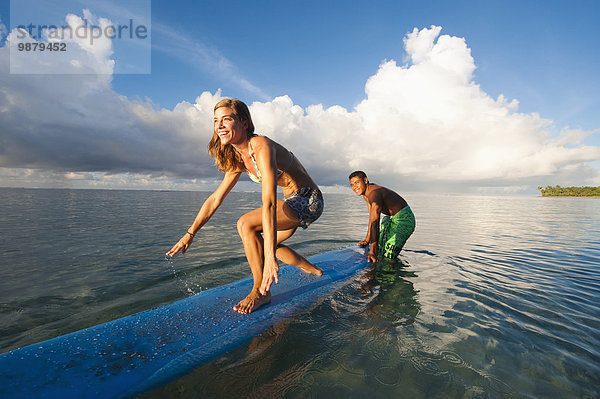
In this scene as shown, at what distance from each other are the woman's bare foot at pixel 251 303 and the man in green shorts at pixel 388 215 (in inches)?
142

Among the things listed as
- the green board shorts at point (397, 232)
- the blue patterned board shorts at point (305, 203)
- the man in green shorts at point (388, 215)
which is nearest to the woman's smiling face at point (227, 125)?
the blue patterned board shorts at point (305, 203)

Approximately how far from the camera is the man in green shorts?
6.31 metres

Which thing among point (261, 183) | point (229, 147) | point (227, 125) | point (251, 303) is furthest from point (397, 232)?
point (227, 125)

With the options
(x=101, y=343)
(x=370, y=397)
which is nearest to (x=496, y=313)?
(x=370, y=397)

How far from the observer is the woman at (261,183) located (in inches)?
96.3

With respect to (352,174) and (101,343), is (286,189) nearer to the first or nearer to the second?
(101,343)

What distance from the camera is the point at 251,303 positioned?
10.4 feet

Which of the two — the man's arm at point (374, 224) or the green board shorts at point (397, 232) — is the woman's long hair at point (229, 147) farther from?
the green board shorts at point (397, 232)

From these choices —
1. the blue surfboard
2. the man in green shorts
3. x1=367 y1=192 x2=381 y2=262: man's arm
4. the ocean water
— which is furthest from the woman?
the man in green shorts

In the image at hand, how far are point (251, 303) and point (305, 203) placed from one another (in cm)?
139

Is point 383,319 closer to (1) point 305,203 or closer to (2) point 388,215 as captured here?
(1) point 305,203

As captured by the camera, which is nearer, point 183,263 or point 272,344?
point 272,344

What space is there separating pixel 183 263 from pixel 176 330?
452cm

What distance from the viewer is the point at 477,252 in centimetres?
800
